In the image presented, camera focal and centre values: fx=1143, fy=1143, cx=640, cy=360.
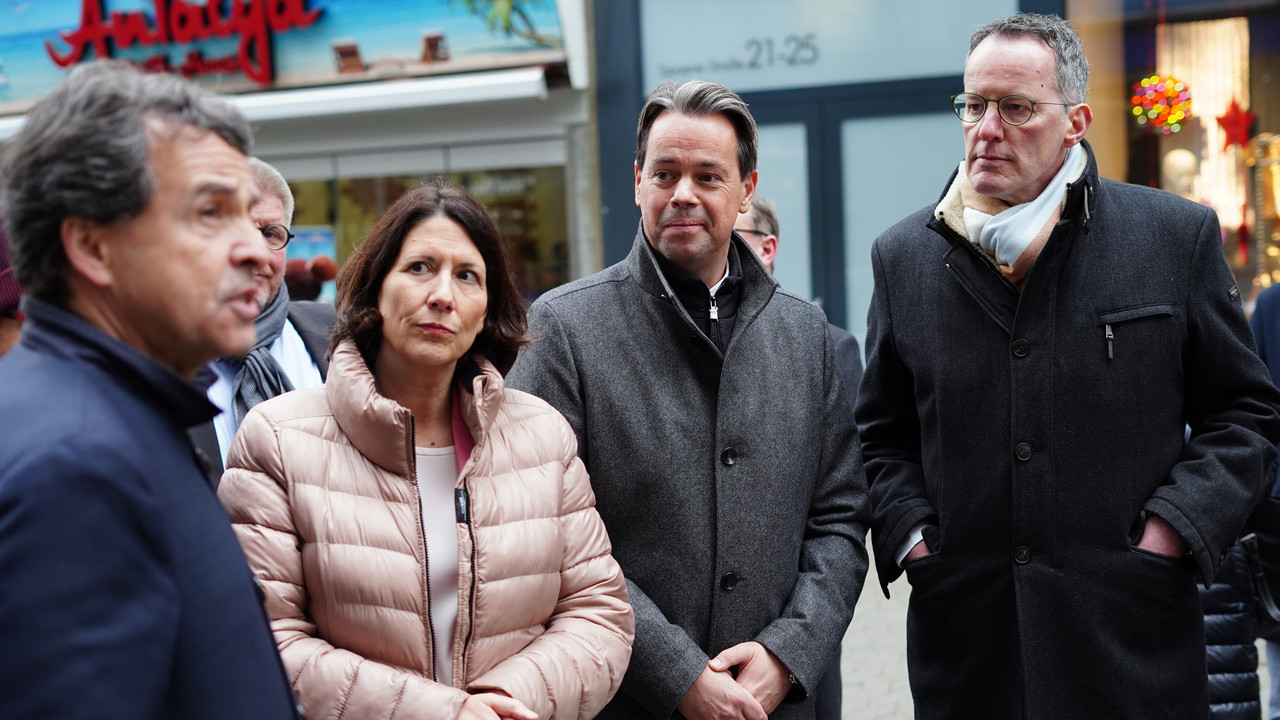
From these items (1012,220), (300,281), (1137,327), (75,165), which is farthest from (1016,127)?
(300,281)

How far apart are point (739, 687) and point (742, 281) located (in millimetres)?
999

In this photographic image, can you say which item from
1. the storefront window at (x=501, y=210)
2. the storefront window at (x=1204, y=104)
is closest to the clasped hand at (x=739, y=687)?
the storefront window at (x=1204, y=104)

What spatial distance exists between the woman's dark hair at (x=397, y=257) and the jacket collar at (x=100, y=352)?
94 centimetres

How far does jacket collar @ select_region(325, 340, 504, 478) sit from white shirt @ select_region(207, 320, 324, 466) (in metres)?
0.70

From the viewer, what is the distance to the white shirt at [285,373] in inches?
113

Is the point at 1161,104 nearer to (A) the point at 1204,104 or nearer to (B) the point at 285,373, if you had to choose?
(A) the point at 1204,104

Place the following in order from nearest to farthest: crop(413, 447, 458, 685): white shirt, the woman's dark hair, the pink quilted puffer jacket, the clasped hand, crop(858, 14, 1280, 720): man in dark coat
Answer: the pink quilted puffer jacket
crop(413, 447, 458, 685): white shirt
the woman's dark hair
the clasped hand
crop(858, 14, 1280, 720): man in dark coat

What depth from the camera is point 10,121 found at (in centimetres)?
1198

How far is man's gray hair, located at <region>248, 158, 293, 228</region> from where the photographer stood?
315cm

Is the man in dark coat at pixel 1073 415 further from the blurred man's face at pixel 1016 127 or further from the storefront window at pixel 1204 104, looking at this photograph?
the storefront window at pixel 1204 104

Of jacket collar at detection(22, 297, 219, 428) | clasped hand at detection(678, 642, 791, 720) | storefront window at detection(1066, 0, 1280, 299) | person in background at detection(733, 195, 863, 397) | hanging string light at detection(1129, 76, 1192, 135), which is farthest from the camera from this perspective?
hanging string light at detection(1129, 76, 1192, 135)

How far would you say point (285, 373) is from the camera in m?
3.05

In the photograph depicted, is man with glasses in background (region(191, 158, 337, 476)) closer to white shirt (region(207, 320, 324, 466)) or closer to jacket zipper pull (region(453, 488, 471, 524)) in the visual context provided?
white shirt (region(207, 320, 324, 466))

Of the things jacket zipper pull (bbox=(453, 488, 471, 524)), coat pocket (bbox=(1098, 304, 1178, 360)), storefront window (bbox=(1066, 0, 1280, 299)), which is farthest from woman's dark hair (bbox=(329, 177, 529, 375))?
storefront window (bbox=(1066, 0, 1280, 299))
